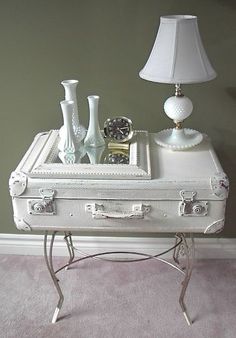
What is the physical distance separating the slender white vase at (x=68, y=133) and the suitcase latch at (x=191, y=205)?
425 mm

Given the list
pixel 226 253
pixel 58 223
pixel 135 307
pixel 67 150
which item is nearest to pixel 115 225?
Result: pixel 58 223

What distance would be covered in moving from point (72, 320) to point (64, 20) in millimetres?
1191

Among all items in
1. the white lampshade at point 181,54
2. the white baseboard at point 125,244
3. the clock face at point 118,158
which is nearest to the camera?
the white lampshade at point 181,54

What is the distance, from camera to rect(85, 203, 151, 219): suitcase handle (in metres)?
1.44

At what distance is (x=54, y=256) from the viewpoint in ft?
A: 6.95

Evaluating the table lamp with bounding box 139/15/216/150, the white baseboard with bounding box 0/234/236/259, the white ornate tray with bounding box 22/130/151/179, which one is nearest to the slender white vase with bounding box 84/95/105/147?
the white ornate tray with bounding box 22/130/151/179

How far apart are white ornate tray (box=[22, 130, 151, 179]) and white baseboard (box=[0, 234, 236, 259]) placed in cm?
59

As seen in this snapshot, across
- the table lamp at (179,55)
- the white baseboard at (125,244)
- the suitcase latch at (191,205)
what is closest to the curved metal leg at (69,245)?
the white baseboard at (125,244)

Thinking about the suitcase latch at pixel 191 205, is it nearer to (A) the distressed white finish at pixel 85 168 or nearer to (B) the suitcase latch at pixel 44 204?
(A) the distressed white finish at pixel 85 168

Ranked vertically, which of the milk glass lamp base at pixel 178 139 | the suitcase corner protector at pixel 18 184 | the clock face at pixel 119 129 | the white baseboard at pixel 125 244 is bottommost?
the white baseboard at pixel 125 244

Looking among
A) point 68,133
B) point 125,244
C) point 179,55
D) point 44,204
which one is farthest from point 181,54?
point 125,244

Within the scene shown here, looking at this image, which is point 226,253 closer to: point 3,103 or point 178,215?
point 178,215

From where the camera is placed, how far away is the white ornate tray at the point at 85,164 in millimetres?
1453

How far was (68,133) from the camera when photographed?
1.54 meters
